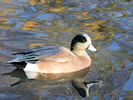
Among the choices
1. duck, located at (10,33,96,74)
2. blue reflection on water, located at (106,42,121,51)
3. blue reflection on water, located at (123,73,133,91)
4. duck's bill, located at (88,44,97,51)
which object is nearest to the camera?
blue reflection on water, located at (123,73,133,91)

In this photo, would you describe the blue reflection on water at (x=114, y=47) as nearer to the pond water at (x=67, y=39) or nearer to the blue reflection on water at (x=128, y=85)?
the pond water at (x=67, y=39)

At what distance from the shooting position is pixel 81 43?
8.72 m

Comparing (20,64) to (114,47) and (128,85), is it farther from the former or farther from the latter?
(114,47)

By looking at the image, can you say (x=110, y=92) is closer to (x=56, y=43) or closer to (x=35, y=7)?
(x=56, y=43)

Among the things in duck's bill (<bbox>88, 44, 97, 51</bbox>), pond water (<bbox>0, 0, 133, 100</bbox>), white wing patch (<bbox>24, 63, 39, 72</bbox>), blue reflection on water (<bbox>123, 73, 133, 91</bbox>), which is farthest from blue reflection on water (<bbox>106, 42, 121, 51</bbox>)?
white wing patch (<bbox>24, 63, 39, 72</bbox>)

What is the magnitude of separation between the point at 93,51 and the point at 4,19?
2314mm

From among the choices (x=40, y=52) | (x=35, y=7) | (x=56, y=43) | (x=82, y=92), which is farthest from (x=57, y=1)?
(x=82, y=92)

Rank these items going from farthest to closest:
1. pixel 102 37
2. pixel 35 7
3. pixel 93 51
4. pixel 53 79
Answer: pixel 35 7
pixel 102 37
pixel 93 51
pixel 53 79

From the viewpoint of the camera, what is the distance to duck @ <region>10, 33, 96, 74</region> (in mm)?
8242

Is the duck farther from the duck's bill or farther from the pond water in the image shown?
the pond water

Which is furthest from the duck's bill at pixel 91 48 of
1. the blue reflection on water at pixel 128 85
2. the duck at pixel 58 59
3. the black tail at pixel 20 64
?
the black tail at pixel 20 64

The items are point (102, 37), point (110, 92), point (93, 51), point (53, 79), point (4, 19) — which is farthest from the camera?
point (4, 19)

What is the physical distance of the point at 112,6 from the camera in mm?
12117

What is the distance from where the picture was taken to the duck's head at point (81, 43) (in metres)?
8.65
